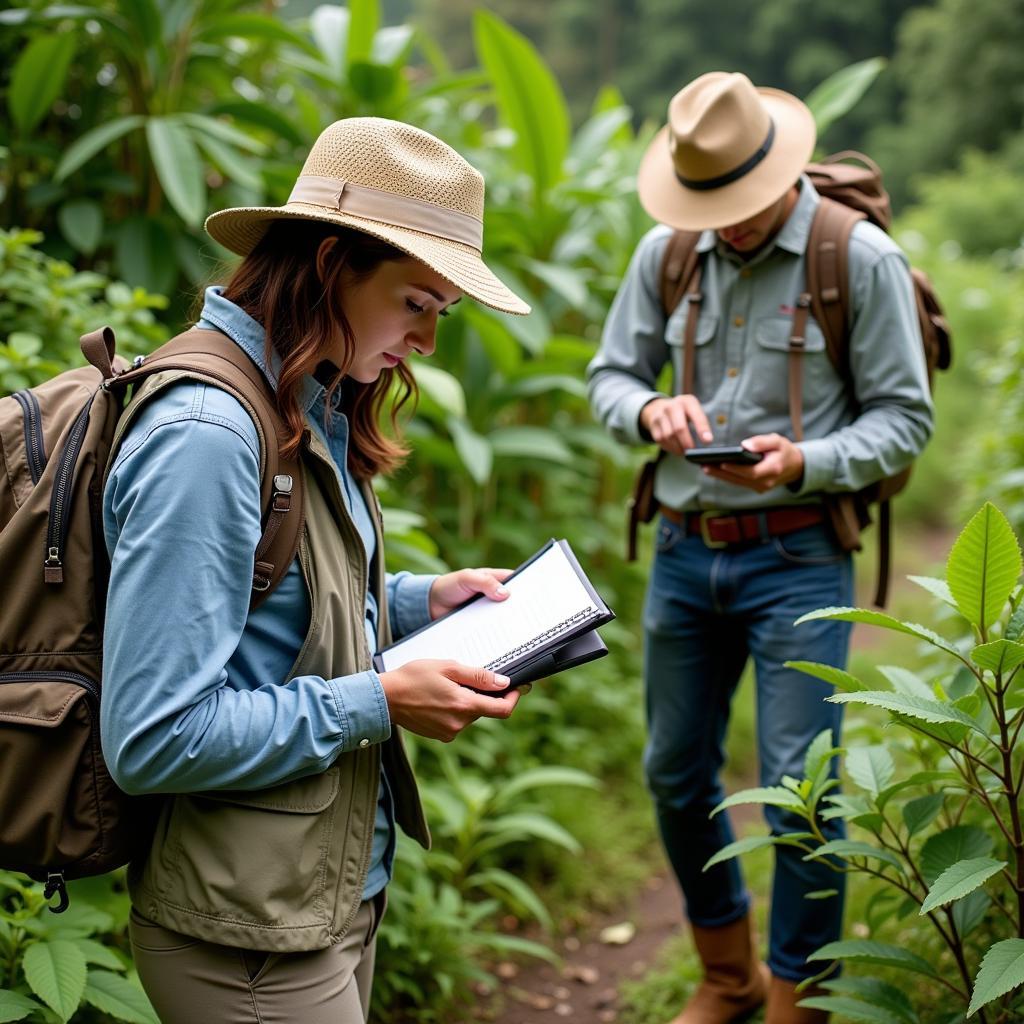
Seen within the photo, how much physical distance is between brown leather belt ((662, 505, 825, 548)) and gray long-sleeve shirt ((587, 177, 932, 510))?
0.03 meters

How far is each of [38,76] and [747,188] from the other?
2280 millimetres

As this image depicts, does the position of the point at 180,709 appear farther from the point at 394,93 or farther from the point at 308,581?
the point at 394,93

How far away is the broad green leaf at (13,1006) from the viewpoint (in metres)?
1.68

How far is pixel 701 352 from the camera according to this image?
273 cm

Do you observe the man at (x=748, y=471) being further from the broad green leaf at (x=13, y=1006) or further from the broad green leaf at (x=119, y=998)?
the broad green leaf at (x=13, y=1006)

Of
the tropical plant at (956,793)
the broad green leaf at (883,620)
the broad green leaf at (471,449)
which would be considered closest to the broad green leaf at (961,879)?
the tropical plant at (956,793)

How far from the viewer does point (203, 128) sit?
11.9 feet

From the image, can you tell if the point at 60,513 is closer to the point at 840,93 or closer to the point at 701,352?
the point at 701,352

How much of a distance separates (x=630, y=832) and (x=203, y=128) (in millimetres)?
2877

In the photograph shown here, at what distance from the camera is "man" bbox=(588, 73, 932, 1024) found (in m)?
2.53

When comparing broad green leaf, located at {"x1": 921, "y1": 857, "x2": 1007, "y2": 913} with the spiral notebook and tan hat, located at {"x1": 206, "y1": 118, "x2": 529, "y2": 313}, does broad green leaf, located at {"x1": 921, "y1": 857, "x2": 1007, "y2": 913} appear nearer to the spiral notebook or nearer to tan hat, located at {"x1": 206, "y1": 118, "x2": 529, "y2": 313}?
the spiral notebook

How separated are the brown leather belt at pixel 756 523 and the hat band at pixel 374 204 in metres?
1.23

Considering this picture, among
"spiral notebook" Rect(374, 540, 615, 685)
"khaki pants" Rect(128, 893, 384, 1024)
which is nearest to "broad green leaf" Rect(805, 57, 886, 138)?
"spiral notebook" Rect(374, 540, 615, 685)

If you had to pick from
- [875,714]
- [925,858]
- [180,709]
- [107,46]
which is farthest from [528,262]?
[180,709]
